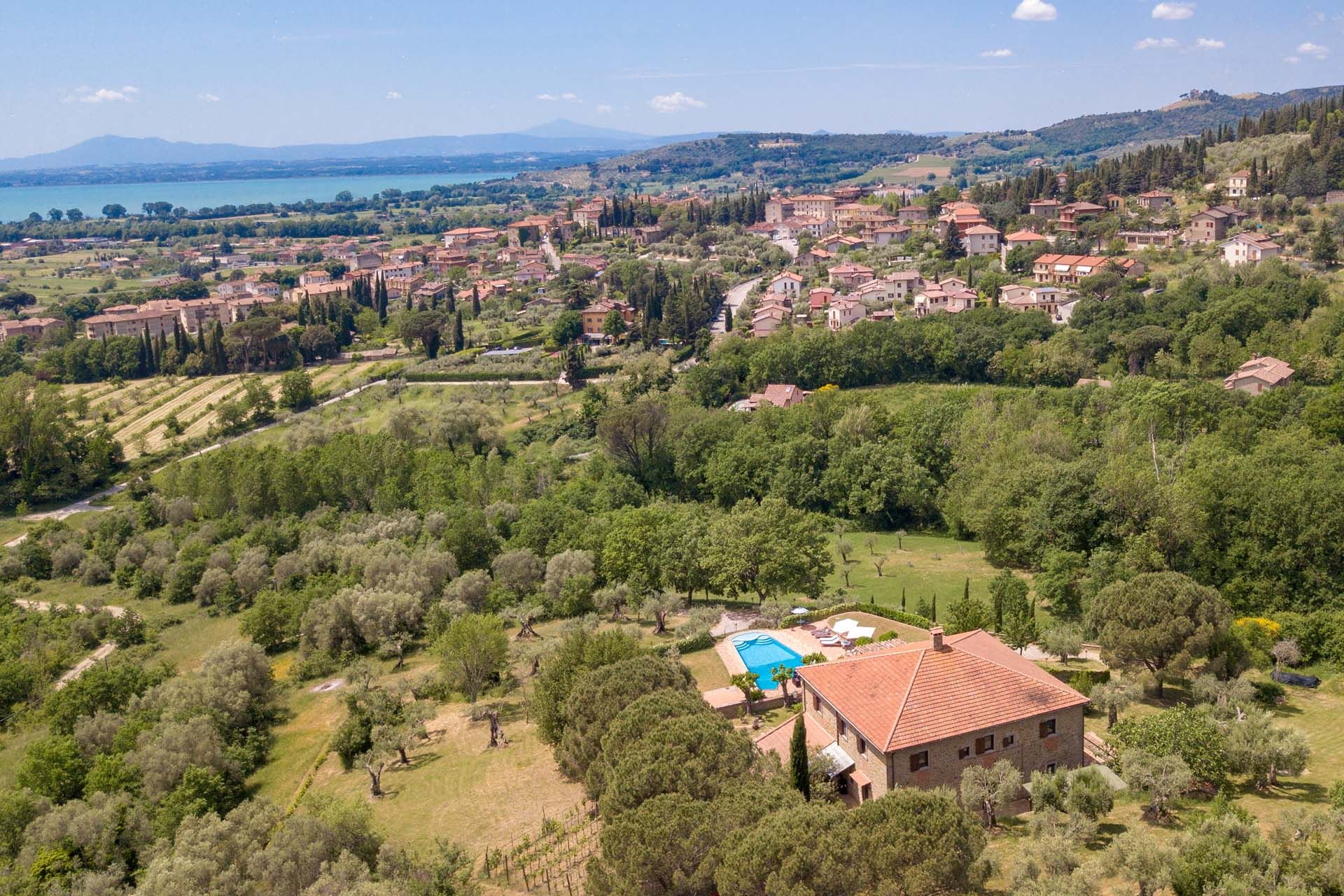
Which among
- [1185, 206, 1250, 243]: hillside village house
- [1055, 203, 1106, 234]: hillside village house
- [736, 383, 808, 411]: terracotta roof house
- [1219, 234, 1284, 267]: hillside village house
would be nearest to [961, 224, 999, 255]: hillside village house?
[1055, 203, 1106, 234]: hillside village house

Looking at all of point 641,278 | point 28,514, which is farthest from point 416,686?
point 641,278

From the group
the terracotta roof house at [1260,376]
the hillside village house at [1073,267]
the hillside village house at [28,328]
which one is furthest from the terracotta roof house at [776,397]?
the hillside village house at [28,328]

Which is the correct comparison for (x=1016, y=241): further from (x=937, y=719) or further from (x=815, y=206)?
(x=937, y=719)

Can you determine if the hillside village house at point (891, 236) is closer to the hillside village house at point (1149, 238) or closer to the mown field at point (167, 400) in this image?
the hillside village house at point (1149, 238)

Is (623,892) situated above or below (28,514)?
above

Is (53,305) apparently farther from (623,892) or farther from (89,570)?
(623,892)

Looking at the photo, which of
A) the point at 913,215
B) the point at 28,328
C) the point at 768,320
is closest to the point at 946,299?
the point at 768,320

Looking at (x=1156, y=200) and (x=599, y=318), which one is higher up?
(x=1156, y=200)

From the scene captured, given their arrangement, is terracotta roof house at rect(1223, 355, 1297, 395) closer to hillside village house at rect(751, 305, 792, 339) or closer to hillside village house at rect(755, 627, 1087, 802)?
hillside village house at rect(751, 305, 792, 339)
